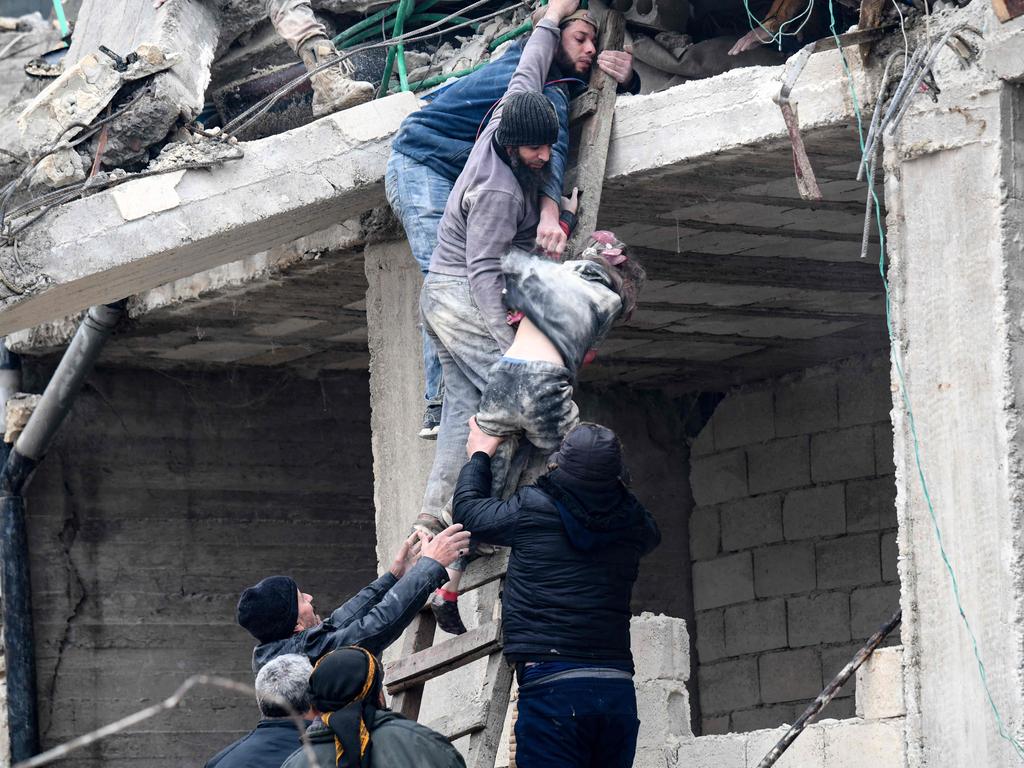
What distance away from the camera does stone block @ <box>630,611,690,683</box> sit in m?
6.88

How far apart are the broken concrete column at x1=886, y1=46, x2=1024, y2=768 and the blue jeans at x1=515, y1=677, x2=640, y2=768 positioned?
3.30 feet

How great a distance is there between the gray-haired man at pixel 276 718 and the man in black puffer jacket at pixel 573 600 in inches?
30.1

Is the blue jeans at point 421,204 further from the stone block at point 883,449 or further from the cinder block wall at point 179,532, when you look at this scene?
the stone block at point 883,449

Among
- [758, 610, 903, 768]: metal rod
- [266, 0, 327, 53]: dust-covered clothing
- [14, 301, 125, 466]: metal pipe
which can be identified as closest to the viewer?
[758, 610, 903, 768]: metal rod

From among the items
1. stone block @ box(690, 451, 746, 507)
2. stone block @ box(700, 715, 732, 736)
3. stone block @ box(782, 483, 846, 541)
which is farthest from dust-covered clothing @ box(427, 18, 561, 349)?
stone block @ box(700, 715, 732, 736)

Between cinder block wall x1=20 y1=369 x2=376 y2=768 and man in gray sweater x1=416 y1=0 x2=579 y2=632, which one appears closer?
man in gray sweater x1=416 y1=0 x2=579 y2=632

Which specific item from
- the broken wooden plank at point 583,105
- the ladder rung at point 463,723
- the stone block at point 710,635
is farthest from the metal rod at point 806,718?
the stone block at point 710,635

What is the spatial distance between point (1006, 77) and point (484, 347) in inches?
81.2

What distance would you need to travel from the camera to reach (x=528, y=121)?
6.51 m

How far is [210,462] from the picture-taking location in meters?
10.7

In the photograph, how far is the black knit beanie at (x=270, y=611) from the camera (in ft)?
18.8

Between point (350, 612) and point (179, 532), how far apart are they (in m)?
5.05

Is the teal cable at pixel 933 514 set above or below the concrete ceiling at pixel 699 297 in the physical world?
below

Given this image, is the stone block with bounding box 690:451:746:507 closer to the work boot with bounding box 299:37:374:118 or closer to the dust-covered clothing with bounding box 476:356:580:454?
the work boot with bounding box 299:37:374:118
